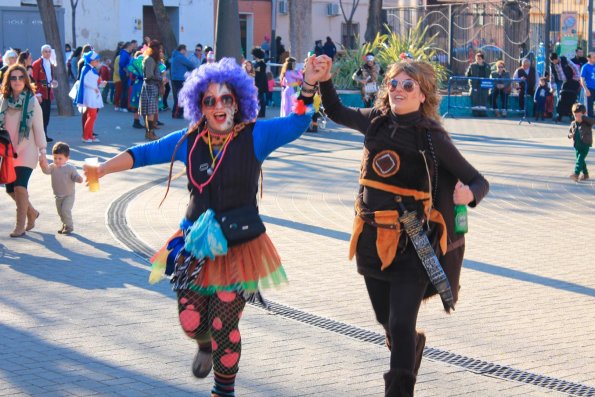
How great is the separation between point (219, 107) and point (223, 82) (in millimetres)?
136

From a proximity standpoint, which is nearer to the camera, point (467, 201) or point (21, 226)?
point (467, 201)

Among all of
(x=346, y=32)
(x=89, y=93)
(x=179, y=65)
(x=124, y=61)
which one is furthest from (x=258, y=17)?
(x=89, y=93)

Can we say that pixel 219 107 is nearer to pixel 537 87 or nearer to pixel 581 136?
pixel 581 136

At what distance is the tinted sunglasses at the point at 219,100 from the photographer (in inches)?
202

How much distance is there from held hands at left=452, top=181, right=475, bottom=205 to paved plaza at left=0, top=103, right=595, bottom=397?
1202 millimetres

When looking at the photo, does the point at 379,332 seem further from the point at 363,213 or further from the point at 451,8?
the point at 451,8

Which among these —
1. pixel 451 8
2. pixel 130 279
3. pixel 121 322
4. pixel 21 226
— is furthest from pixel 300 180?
pixel 451 8

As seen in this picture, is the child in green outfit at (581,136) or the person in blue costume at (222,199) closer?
the person in blue costume at (222,199)

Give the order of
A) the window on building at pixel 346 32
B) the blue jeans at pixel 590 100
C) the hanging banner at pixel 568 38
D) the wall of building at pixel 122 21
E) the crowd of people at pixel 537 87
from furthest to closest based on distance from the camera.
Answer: the window on building at pixel 346 32, the wall of building at pixel 122 21, the hanging banner at pixel 568 38, the crowd of people at pixel 537 87, the blue jeans at pixel 590 100

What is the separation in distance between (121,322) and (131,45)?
22.0m

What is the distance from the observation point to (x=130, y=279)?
27.6ft

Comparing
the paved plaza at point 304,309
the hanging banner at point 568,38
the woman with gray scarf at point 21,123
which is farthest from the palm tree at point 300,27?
the woman with gray scarf at point 21,123

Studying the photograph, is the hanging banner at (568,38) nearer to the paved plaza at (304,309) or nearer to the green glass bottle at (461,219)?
the paved plaza at (304,309)

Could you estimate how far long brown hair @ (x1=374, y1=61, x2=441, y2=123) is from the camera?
5.12 m
